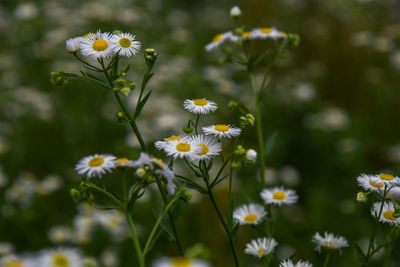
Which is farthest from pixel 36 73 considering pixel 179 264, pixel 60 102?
pixel 179 264

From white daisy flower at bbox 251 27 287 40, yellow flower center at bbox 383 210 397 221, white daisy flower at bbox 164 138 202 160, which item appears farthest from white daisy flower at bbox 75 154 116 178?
white daisy flower at bbox 251 27 287 40

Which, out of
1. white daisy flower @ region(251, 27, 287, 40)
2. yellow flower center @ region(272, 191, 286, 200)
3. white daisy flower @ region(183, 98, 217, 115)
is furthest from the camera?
white daisy flower @ region(251, 27, 287, 40)

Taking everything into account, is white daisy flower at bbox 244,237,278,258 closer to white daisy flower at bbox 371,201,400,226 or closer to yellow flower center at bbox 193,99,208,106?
white daisy flower at bbox 371,201,400,226

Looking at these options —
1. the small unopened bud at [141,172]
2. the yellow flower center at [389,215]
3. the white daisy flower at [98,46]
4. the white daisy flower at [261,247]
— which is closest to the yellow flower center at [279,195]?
the white daisy flower at [261,247]

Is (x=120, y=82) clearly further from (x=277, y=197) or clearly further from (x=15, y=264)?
(x=277, y=197)

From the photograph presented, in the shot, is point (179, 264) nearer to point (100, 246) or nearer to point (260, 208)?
point (260, 208)

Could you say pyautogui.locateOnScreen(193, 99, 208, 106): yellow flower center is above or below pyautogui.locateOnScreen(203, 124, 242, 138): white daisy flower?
above
